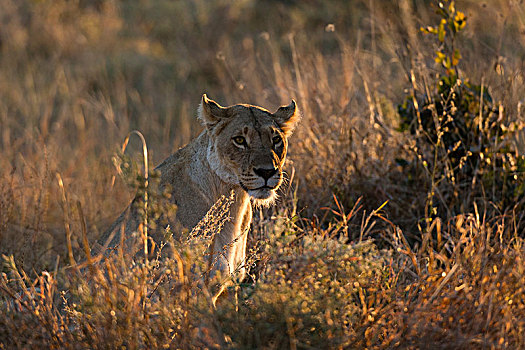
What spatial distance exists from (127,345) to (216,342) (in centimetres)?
48

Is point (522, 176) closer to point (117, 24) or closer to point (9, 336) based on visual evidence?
point (9, 336)

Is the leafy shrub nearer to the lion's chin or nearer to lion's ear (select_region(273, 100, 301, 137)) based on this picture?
lion's ear (select_region(273, 100, 301, 137))

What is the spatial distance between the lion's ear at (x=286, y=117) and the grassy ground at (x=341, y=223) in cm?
34

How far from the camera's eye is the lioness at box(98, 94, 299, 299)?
A: 14.4ft

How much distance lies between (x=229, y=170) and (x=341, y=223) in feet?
3.16

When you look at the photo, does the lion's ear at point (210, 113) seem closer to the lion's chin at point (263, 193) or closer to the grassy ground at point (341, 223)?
the lion's chin at point (263, 193)

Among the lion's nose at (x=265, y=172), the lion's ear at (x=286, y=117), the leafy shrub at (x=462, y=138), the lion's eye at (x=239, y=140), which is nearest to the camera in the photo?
the lion's nose at (x=265, y=172)

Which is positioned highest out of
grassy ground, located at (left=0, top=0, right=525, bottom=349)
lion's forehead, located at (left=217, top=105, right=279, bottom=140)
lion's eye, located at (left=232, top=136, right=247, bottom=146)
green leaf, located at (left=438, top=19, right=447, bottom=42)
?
A: green leaf, located at (left=438, top=19, right=447, bottom=42)

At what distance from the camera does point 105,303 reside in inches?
127

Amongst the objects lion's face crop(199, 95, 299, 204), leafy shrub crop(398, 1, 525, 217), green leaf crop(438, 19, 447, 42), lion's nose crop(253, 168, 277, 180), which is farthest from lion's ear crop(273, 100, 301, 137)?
green leaf crop(438, 19, 447, 42)

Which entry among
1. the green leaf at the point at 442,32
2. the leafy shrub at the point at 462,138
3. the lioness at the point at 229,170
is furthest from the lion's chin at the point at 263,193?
the green leaf at the point at 442,32

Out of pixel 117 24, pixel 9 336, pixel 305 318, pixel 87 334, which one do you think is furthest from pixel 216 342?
pixel 117 24

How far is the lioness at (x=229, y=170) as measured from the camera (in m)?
4.38

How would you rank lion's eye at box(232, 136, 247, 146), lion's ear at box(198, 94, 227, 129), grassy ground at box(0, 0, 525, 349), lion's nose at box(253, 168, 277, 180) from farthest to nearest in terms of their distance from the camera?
1. lion's ear at box(198, 94, 227, 129)
2. lion's eye at box(232, 136, 247, 146)
3. lion's nose at box(253, 168, 277, 180)
4. grassy ground at box(0, 0, 525, 349)
